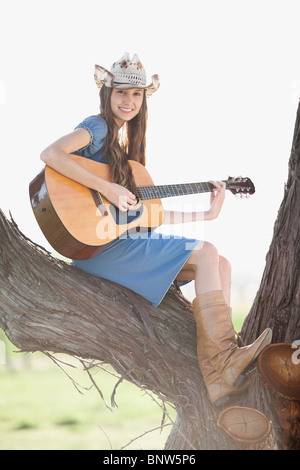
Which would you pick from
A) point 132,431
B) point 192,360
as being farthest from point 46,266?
point 132,431

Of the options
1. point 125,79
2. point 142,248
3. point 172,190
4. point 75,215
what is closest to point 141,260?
point 142,248

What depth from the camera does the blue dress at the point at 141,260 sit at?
271 cm

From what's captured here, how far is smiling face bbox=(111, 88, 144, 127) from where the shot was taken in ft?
9.73

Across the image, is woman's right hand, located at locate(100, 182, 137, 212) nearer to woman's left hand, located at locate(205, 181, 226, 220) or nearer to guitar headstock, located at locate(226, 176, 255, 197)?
woman's left hand, located at locate(205, 181, 226, 220)

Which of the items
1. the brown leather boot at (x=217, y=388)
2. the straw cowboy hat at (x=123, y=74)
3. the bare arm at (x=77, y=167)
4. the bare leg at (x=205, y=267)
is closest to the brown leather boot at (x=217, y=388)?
the brown leather boot at (x=217, y=388)

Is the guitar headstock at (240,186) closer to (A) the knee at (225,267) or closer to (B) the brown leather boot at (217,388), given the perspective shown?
(A) the knee at (225,267)

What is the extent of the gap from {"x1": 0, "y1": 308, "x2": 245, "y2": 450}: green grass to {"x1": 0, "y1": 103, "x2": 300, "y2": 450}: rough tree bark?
673cm

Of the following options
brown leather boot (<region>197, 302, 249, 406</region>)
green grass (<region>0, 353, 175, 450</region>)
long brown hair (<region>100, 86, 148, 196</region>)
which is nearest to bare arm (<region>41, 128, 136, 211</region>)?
long brown hair (<region>100, 86, 148, 196</region>)

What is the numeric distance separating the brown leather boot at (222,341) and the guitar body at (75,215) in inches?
22.1

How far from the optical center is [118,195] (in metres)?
2.86

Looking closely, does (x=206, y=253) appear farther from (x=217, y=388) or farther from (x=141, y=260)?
(x=217, y=388)

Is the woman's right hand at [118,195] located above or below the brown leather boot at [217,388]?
above

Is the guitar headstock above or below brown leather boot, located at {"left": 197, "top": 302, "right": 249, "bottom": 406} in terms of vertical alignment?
above
